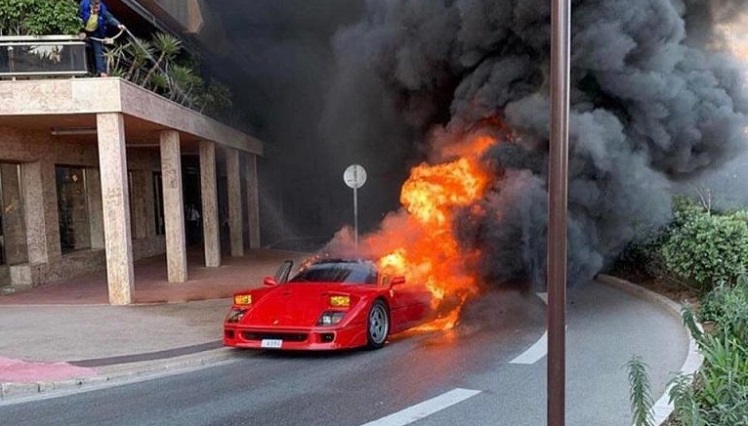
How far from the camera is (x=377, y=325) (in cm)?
728

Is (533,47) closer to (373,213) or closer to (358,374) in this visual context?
(358,374)

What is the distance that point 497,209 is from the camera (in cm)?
1018

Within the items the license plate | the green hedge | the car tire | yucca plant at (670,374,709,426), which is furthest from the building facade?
yucca plant at (670,374,709,426)

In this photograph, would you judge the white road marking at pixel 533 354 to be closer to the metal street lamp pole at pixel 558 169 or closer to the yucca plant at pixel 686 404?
the yucca plant at pixel 686 404

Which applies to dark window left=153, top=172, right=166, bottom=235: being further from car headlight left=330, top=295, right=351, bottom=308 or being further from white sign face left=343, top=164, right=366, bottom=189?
car headlight left=330, top=295, right=351, bottom=308

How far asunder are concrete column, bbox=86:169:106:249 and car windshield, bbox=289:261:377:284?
31.4 ft

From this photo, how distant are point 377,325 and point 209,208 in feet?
32.6

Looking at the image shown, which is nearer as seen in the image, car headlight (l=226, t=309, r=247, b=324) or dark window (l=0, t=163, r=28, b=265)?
car headlight (l=226, t=309, r=247, b=324)

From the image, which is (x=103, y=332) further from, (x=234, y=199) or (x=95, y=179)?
(x=234, y=199)

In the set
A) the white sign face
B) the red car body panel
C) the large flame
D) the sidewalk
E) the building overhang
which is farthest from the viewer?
the white sign face

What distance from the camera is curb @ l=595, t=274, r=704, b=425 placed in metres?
4.33

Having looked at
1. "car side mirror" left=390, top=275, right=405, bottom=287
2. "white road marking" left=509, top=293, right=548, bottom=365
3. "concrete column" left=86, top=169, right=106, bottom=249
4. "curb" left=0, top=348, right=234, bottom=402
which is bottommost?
"white road marking" left=509, top=293, right=548, bottom=365

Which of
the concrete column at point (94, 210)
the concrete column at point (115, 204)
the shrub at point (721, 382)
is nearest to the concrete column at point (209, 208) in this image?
the concrete column at point (94, 210)

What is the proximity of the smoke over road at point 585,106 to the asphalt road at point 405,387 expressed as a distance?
242 cm
